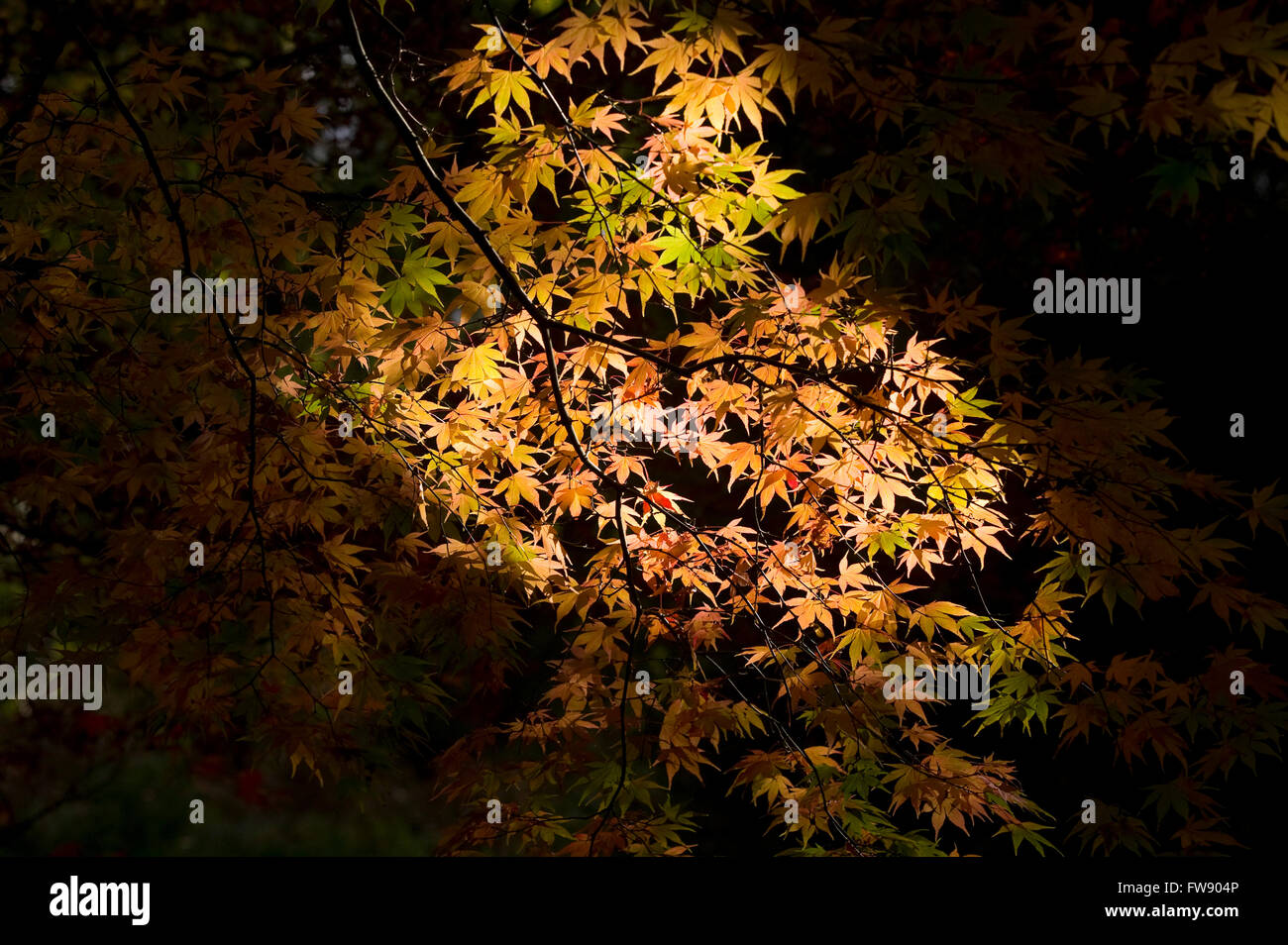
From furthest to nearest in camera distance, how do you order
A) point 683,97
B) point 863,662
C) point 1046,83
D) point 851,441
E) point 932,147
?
point 1046,83 < point 863,662 < point 851,441 < point 683,97 < point 932,147

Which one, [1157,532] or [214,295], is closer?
[1157,532]

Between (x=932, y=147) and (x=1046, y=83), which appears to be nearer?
(x=932, y=147)

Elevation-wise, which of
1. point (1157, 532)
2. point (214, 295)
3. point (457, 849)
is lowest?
point (457, 849)

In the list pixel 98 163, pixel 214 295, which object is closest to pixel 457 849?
pixel 214 295

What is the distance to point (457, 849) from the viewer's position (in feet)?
9.59

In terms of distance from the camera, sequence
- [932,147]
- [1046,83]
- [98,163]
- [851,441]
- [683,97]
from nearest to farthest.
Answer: [932,147]
[683,97]
[851,441]
[98,163]
[1046,83]

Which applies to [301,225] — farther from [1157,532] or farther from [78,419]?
[1157,532]

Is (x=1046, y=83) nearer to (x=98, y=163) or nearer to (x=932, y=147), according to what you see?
(x=932, y=147)

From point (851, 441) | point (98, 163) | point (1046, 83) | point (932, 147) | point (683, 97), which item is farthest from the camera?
point (1046, 83)

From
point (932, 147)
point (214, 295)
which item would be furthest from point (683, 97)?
point (214, 295)

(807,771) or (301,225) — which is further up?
(301,225)

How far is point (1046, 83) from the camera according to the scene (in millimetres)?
4316

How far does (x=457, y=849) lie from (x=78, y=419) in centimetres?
209

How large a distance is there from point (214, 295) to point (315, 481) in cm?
71
